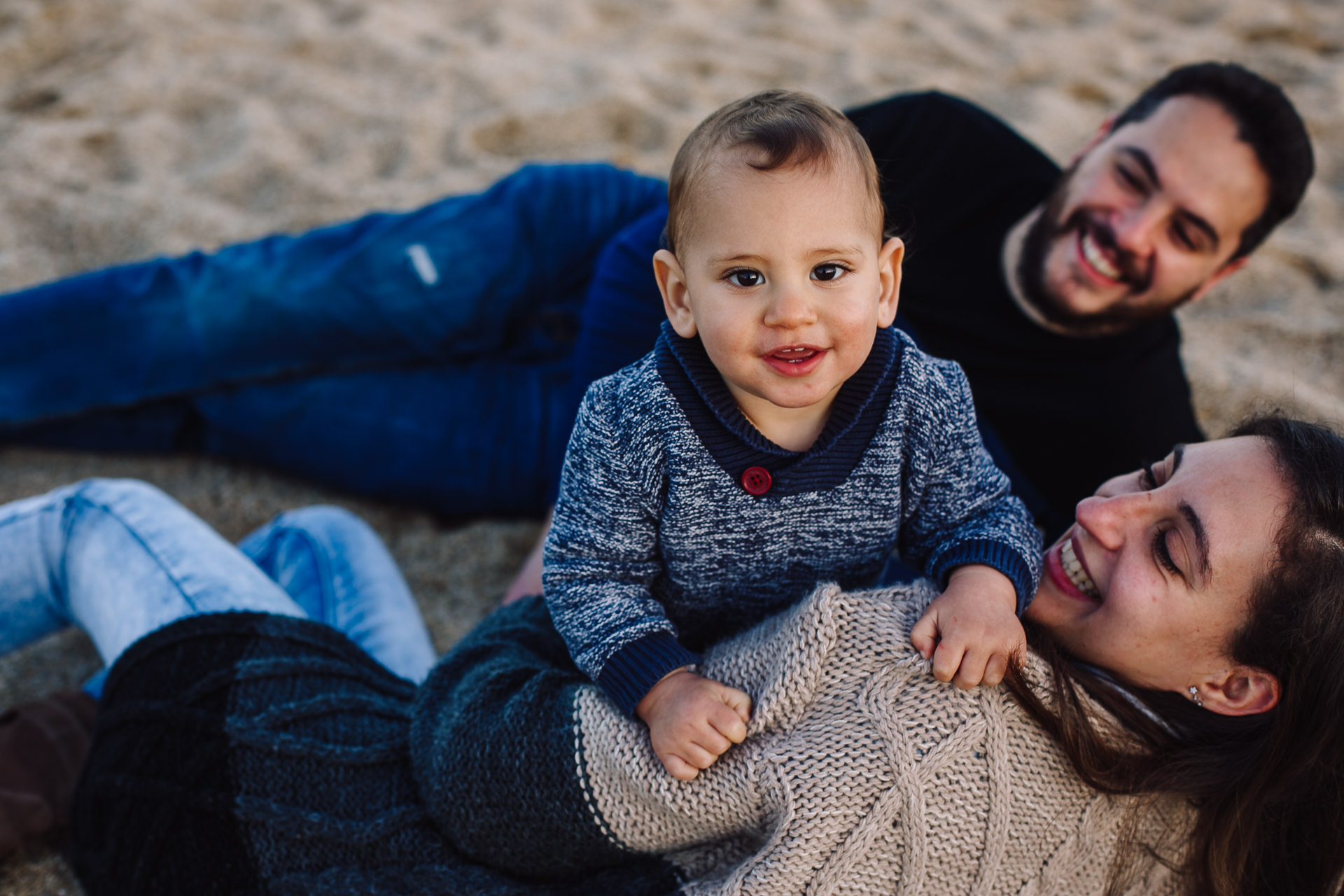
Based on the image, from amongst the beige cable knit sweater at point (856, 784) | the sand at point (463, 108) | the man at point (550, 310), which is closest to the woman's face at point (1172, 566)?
the beige cable knit sweater at point (856, 784)

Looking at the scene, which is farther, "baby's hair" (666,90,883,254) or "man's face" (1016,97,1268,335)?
"man's face" (1016,97,1268,335)

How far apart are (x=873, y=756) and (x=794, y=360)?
50 cm

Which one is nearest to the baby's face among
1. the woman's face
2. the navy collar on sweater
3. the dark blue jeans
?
the navy collar on sweater

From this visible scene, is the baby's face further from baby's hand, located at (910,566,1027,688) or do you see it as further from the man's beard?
the man's beard

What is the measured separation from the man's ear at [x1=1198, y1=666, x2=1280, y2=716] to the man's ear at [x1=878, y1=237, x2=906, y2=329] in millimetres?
670

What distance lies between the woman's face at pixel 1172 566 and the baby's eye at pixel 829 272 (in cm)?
55

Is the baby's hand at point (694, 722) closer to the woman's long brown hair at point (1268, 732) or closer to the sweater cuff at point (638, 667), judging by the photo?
the sweater cuff at point (638, 667)

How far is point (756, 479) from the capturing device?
4.15ft

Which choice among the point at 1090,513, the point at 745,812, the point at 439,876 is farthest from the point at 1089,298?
the point at 439,876

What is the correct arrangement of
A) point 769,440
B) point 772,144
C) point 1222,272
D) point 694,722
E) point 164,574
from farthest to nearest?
1. point 1222,272
2. point 164,574
3. point 769,440
4. point 694,722
5. point 772,144

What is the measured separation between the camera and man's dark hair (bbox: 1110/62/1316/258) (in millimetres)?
2221

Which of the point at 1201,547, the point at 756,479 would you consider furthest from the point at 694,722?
the point at 1201,547

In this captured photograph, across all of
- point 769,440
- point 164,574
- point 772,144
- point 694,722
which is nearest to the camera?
point 772,144

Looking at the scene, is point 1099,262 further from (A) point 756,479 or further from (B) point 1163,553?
(A) point 756,479
